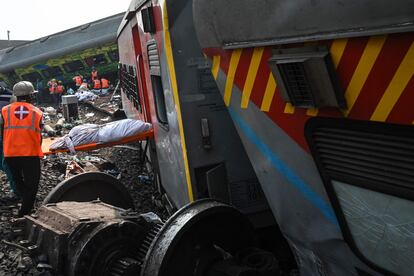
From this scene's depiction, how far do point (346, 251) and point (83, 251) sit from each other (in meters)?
2.04

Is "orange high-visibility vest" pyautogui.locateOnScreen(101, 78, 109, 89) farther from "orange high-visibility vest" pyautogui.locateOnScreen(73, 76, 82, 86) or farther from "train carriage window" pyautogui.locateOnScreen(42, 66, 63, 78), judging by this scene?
"train carriage window" pyautogui.locateOnScreen(42, 66, 63, 78)

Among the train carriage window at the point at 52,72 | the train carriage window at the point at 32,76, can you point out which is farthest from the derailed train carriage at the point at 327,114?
the train carriage window at the point at 32,76

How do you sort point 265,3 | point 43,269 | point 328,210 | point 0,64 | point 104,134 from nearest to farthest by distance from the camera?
point 265,3, point 328,210, point 43,269, point 104,134, point 0,64

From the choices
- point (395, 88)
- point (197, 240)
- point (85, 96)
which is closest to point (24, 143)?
point (197, 240)

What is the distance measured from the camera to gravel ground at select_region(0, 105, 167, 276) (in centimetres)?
448

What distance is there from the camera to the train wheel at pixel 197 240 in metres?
2.61

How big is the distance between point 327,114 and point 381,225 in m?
0.47

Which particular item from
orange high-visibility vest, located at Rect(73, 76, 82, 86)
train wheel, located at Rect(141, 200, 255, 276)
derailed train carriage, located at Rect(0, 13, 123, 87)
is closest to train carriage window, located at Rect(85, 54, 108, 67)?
derailed train carriage, located at Rect(0, 13, 123, 87)

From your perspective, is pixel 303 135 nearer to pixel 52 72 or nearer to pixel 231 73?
pixel 231 73

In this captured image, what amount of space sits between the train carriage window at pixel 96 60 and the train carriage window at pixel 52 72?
1.79 m

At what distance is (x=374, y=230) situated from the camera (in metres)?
1.75

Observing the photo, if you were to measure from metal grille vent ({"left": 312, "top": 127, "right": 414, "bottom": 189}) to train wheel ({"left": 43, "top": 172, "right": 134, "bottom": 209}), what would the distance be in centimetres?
353

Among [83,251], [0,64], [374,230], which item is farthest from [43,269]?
[0,64]

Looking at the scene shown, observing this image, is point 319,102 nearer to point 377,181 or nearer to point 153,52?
point 377,181
